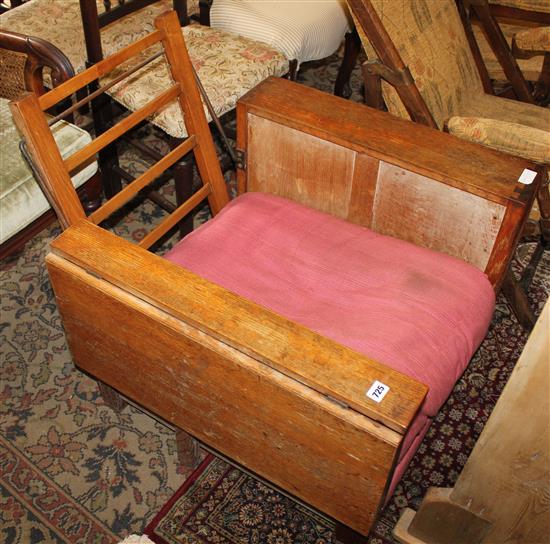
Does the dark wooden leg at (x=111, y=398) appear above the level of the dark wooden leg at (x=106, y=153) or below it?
below

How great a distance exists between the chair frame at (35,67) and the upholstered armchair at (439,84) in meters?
0.78

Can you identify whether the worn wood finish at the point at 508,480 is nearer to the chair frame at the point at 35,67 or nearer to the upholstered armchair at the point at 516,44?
the chair frame at the point at 35,67

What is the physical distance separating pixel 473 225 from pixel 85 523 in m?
1.18

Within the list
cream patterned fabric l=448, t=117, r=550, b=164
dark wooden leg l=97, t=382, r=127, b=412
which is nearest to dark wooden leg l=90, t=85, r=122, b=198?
dark wooden leg l=97, t=382, r=127, b=412

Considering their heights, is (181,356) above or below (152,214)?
above

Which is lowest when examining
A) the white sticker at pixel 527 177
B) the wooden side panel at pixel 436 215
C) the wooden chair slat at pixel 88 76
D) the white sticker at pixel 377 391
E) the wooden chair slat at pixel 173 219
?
the wooden chair slat at pixel 173 219

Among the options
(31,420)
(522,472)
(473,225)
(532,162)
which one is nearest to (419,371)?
(522,472)

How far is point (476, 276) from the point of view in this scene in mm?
1629

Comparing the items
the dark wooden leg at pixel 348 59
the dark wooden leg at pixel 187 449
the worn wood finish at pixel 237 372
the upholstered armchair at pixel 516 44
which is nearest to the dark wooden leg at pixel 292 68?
the dark wooden leg at pixel 348 59

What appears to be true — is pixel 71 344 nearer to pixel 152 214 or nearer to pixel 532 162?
pixel 152 214

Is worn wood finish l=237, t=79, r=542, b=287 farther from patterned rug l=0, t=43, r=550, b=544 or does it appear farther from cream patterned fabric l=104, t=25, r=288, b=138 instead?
patterned rug l=0, t=43, r=550, b=544

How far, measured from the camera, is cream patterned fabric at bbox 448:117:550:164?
1.65m

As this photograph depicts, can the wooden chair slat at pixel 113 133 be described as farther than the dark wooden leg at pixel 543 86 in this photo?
No

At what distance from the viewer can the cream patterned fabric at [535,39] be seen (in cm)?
221
